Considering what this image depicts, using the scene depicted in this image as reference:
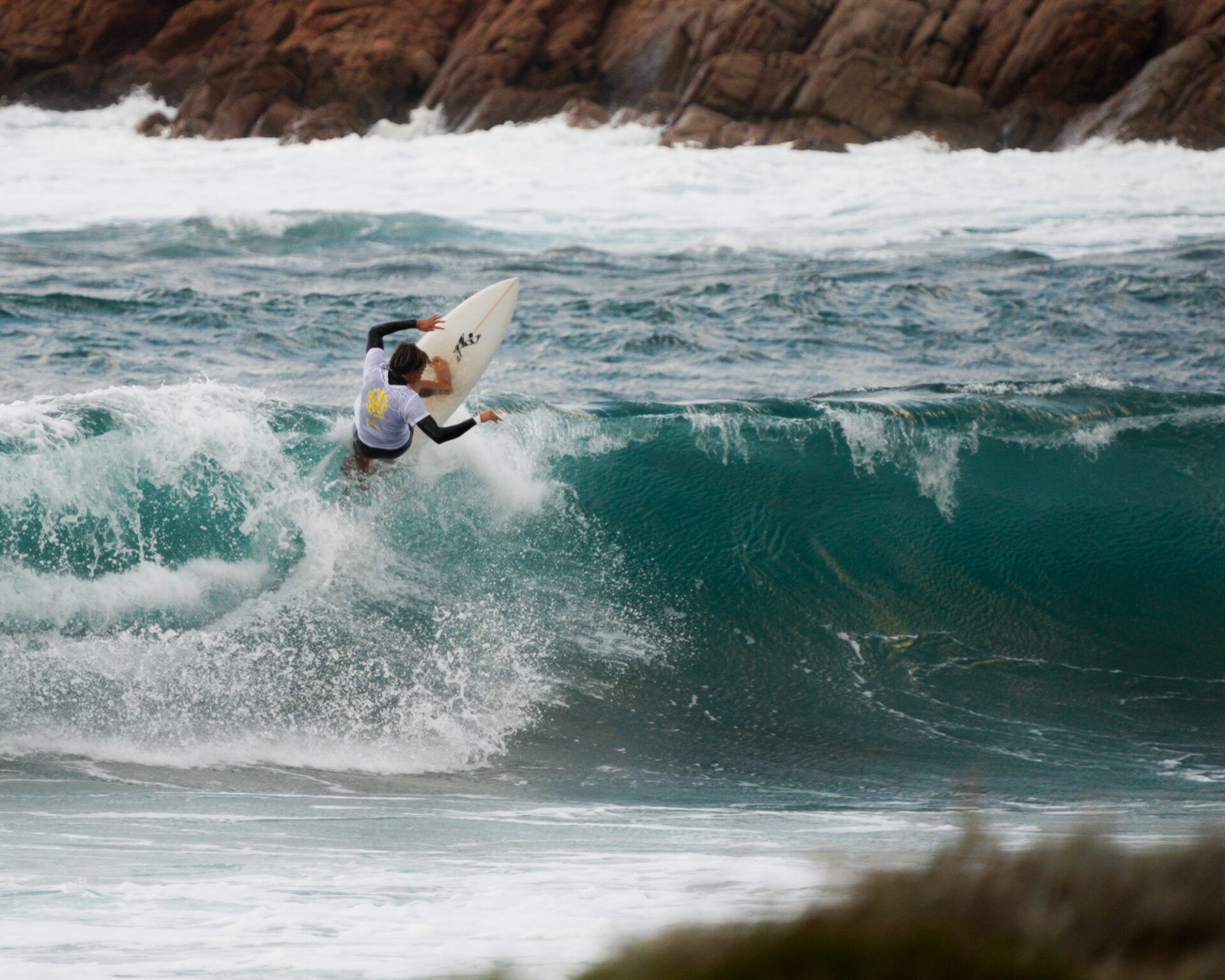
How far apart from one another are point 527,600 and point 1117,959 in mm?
6756

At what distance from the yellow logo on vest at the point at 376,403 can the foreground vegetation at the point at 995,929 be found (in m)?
6.41

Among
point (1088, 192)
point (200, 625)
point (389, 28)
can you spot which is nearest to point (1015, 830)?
point (200, 625)

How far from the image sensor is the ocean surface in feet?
15.1

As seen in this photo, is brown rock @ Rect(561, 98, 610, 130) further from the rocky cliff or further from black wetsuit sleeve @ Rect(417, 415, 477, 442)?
black wetsuit sleeve @ Rect(417, 415, 477, 442)

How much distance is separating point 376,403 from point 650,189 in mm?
18899

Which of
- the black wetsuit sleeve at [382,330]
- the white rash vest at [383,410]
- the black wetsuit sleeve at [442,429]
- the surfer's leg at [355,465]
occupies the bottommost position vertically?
the surfer's leg at [355,465]

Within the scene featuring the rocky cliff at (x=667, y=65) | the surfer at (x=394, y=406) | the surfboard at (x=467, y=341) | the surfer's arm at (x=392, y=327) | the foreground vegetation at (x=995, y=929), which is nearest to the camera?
the foreground vegetation at (x=995, y=929)

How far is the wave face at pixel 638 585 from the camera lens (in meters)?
7.00

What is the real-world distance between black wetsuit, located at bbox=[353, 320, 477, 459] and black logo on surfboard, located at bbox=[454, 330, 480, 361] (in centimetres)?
130

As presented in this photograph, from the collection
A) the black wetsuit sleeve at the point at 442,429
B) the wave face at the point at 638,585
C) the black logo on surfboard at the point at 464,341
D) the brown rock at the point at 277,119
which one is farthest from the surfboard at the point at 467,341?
the brown rock at the point at 277,119

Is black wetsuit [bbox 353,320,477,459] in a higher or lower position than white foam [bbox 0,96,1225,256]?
lower

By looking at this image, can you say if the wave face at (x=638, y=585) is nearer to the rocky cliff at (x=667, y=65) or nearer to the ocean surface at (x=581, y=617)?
the ocean surface at (x=581, y=617)

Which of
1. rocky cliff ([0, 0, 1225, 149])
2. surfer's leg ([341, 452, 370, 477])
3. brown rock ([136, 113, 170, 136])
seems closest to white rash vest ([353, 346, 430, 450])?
surfer's leg ([341, 452, 370, 477])

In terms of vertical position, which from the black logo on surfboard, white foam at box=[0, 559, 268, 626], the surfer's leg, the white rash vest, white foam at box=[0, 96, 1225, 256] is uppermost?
white foam at box=[0, 96, 1225, 256]
